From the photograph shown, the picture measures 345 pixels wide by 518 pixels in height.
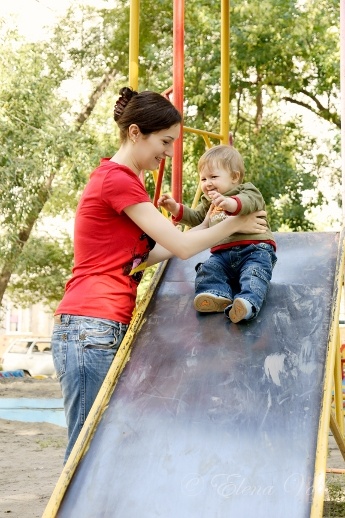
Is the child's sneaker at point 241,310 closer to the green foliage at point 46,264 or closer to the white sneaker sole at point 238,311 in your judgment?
the white sneaker sole at point 238,311

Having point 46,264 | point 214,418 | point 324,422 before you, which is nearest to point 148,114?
point 214,418

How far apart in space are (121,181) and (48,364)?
52.7 ft

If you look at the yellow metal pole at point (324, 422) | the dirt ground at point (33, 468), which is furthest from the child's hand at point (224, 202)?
the dirt ground at point (33, 468)

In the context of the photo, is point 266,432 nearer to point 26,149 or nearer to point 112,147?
point 26,149

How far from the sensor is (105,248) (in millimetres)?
2775

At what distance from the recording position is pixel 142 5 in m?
14.9

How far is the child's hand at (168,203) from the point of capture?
3.64 metres

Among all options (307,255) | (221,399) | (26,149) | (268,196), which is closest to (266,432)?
(221,399)

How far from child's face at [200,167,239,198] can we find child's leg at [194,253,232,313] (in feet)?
0.94

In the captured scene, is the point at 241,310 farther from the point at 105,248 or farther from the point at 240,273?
the point at 105,248

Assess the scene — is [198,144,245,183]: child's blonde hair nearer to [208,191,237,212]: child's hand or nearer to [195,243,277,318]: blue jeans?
[195,243,277,318]: blue jeans

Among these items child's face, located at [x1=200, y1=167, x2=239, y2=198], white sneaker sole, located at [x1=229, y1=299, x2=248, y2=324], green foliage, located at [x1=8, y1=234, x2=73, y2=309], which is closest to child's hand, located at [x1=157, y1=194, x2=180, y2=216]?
child's face, located at [x1=200, y1=167, x2=239, y2=198]

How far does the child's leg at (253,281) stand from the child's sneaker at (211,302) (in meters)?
0.06

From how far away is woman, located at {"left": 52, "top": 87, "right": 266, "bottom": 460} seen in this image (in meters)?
2.68
